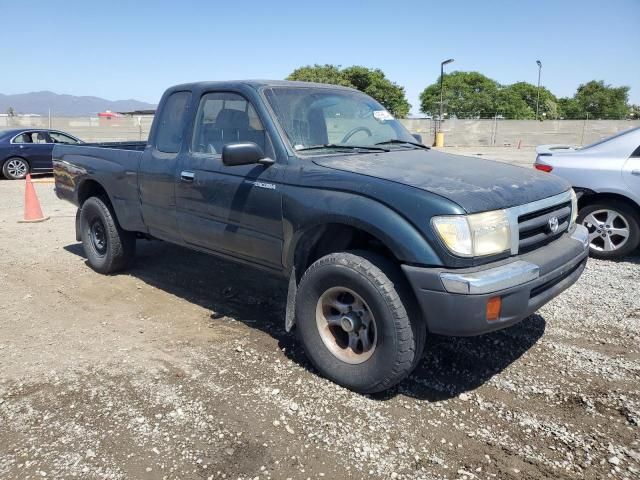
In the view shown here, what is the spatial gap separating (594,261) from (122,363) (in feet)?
17.0

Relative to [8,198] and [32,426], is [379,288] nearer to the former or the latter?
[32,426]

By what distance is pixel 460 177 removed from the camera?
11.0ft

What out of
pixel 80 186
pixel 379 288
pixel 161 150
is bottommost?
pixel 379 288

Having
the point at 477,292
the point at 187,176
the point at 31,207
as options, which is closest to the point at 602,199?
the point at 477,292

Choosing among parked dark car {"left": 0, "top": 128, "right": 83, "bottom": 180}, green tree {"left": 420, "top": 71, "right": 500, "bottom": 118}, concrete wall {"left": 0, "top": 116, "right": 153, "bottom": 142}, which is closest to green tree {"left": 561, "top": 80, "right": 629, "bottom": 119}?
green tree {"left": 420, "top": 71, "right": 500, "bottom": 118}

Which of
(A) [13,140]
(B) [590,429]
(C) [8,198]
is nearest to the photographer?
(B) [590,429]

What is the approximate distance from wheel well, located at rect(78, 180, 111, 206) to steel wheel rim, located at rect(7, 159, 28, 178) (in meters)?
10.3

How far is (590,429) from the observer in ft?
9.49

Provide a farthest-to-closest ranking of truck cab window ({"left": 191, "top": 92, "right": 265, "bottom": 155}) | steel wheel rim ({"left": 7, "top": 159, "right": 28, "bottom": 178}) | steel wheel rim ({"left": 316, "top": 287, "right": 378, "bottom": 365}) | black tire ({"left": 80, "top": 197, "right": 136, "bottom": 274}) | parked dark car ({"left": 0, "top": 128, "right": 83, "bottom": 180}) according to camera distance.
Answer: steel wheel rim ({"left": 7, "top": 159, "right": 28, "bottom": 178}) < parked dark car ({"left": 0, "top": 128, "right": 83, "bottom": 180}) < black tire ({"left": 80, "top": 197, "right": 136, "bottom": 274}) < truck cab window ({"left": 191, "top": 92, "right": 265, "bottom": 155}) < steel wheel rim ({"left": 316, "top": 287, "right": 378, "bottom": 365})

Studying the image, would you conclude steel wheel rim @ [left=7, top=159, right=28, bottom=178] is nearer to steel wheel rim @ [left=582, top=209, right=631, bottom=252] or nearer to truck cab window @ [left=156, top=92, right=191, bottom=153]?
truck cab window @ [left=156, top=92, right=191, bottom=153]

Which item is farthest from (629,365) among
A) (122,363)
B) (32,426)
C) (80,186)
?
(80,186)

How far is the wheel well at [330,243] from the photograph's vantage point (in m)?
3.44

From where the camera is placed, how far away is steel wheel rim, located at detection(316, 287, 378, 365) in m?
3.26

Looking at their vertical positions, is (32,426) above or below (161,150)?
below
